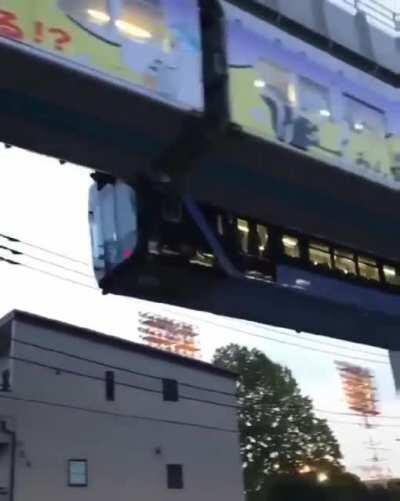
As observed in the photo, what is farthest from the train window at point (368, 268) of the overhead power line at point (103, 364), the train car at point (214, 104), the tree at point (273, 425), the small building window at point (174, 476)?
the tree at point (273, 425)

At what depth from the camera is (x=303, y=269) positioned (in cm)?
1284

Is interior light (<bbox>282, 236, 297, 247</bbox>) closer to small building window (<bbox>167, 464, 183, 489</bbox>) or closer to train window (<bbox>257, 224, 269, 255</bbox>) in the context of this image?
train window (<bbox>257, 224, 269, 255</bbox>)

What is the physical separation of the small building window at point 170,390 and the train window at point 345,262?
1439 cm

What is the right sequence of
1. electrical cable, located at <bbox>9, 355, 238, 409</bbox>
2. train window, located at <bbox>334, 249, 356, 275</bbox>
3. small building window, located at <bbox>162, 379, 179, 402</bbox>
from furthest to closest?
small building window, located at <bbox>162, 379, 179, 402</bbox>
electrical cable, located at <bbox>9, 355, 238, 409</bbox>
train window, located at <bbox>334, 249, 356, 275</bbox>

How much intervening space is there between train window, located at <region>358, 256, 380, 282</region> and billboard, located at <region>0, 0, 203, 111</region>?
6140mm

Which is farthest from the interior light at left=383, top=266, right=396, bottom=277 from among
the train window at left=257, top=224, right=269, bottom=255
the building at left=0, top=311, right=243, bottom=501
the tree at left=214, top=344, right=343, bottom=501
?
the tree at left=214, top=344, right=343, bottom=501

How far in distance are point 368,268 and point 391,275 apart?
74cm

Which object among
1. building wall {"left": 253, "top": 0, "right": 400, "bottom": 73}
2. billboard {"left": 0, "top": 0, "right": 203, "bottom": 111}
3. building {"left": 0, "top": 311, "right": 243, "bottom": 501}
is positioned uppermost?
building wall {"left": 253, "top": 0, "right": 400, "bottom": 73}

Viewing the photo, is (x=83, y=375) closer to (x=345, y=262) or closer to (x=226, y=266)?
(x=345, y=262)

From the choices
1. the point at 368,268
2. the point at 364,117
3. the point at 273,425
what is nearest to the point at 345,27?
the point at 364,117

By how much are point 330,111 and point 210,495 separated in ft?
62.1

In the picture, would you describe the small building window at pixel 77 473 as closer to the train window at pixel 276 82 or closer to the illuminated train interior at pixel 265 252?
the illuminated train interior at pixel 265 252

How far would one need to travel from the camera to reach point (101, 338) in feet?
84.2

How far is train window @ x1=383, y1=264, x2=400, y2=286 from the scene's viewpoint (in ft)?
48.7
